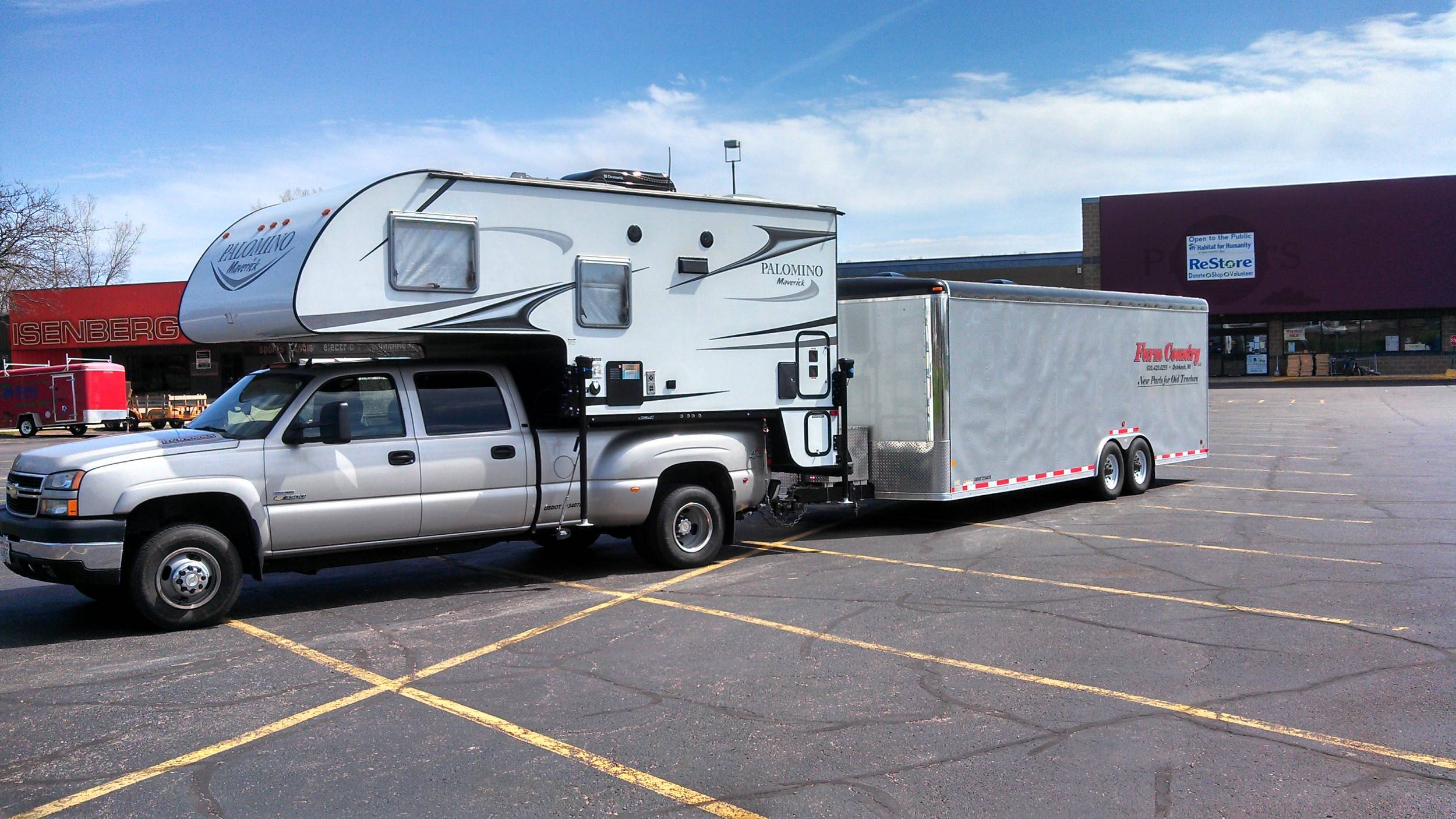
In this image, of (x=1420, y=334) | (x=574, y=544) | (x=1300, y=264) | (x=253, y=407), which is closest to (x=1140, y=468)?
(x=574, y=544)

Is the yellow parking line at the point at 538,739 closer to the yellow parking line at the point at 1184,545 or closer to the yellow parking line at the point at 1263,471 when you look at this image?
the yellow parking line at the point at 1184,545

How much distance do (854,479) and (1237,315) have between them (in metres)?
43.8

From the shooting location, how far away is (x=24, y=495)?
7.64 m

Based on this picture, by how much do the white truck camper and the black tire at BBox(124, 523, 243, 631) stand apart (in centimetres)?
1

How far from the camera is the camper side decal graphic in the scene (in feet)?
34.4

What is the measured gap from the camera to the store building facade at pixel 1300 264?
1857 inches

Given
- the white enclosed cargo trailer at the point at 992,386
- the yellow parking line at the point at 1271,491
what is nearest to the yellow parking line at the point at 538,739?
the white enclosed cargo trailer at the point at 992,386

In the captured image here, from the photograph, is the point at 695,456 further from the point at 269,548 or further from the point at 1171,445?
the point at 1171,445

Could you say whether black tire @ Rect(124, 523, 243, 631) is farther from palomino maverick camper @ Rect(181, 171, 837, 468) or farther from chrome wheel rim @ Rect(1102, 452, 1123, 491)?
chrome wheel rim @ Rect(1102, 452, 1123, 491)

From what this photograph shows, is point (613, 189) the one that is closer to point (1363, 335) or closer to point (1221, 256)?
point (1221, 256)

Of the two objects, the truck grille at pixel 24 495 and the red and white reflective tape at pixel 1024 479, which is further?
the red and white reflective tape at pixel 1024 479

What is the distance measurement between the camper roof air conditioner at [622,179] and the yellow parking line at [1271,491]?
32.6 ft

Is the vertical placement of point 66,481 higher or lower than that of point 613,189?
lower

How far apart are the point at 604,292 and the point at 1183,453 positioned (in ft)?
34.7
